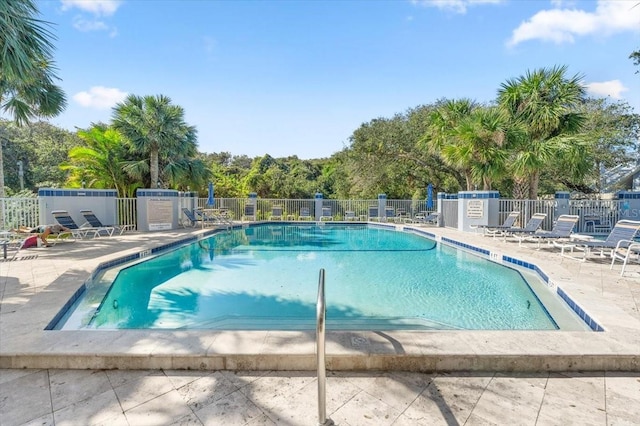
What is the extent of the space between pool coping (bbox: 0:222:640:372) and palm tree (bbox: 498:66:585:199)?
31.1 feet

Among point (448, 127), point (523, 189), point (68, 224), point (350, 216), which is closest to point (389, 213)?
point (350, 216)

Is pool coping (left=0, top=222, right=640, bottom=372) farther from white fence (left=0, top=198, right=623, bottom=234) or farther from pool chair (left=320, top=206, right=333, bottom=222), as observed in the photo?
pool chair (left=320, top=206, right=333, bottom=222)

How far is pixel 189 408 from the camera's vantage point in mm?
2020

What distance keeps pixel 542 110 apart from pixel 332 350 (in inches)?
487

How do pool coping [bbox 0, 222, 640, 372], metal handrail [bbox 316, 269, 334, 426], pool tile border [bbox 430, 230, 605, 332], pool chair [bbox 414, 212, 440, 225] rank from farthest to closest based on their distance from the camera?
pool chair [bbox 414, 212, 440, 225]
pool tile border [bbox 430, 230, 605, 332]
pool coping [bbox 0, 222, 640, 372]
metal handrail [bbox 316, 269, 334, 426]

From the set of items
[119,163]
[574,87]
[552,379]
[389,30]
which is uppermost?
[389,30]

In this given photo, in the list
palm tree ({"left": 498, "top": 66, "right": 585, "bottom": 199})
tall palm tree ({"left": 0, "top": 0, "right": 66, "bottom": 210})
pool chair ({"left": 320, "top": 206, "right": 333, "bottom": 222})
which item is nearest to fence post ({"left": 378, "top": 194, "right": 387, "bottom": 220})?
pool chair ({"left": 320, "top": 206, "right": 333, "bottom": 222})

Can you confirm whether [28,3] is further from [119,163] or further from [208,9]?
[119,163]

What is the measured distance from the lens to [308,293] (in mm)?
5184

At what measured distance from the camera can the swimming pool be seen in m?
3.97

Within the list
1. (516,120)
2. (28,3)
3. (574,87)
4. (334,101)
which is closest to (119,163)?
(28,3)

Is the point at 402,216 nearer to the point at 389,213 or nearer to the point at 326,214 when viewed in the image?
the point at 389,213

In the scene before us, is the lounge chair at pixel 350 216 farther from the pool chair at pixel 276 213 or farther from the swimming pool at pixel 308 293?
the swimming pool at pixel 308 293

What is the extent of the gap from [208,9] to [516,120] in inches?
441
